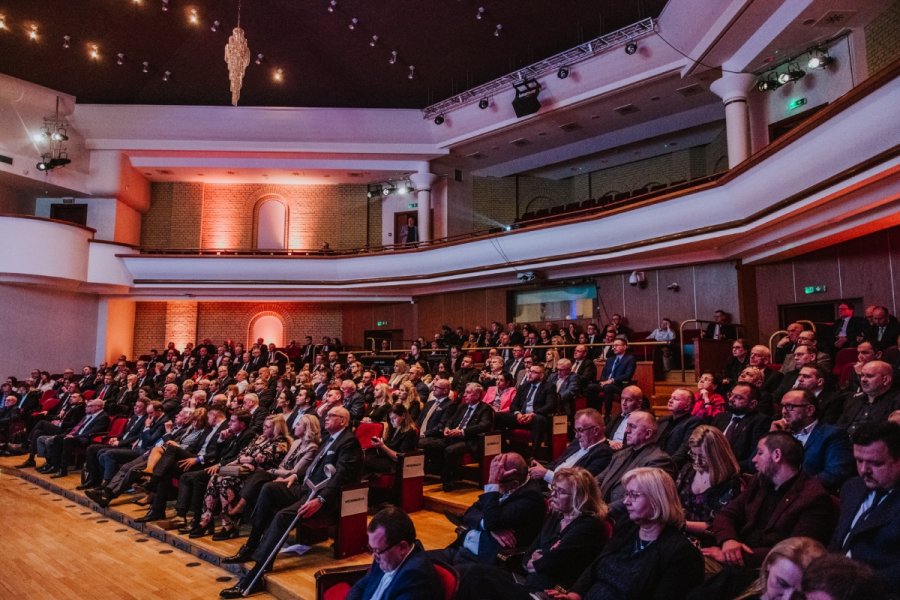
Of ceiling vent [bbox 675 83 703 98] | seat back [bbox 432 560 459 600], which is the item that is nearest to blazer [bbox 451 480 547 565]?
seat back [bbox 432 560 459 600]

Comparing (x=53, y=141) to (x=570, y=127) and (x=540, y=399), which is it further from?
(x=540, y=399)

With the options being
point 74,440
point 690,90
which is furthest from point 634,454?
point 690,90

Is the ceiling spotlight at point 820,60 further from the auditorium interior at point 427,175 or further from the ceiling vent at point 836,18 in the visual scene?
the ceiling vent at point 836,18

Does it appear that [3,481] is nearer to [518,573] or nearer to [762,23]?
[518,573]

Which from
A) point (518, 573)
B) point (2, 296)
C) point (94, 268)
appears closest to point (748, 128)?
point (518, 573)

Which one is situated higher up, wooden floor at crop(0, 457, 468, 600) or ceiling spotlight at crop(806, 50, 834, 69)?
ceiling spotlight at crop(806, 50, 834, 69)

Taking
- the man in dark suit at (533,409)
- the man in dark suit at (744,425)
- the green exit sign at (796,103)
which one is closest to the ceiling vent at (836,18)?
the green exit sign at (796,103)

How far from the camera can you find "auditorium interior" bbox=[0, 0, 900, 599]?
6.83 metres

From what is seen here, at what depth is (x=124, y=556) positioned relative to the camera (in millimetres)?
4051

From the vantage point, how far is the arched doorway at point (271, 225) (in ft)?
47.0

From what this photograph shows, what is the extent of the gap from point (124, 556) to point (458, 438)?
2.48m

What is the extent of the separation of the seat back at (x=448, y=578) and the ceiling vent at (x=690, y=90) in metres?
9.34

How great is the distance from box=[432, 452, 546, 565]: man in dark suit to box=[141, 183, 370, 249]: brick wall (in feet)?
39.1

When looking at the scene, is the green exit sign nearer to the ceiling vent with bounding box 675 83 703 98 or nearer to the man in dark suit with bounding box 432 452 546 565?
the ceiling vent with bounding box 675 83 703 98
